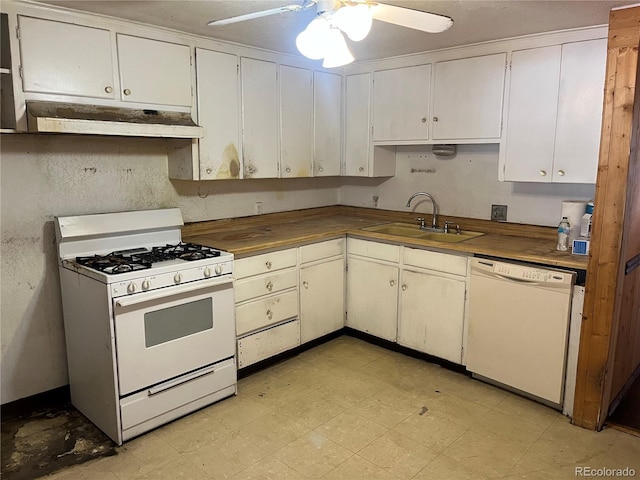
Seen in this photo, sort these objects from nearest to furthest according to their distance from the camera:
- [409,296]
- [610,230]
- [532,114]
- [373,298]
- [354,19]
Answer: [354,19] < [610,230] < [532,114] < [409,296] < [373,298]

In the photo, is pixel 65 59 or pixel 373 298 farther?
pixel 373 298

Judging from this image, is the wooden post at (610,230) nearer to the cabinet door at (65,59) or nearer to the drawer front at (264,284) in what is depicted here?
the drawer front at (264,284)

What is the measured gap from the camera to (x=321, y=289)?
3645 mm

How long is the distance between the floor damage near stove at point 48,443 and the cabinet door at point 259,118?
1902 mm

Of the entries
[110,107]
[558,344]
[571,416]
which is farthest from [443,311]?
[110,107]

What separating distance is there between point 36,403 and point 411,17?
9.64 feet

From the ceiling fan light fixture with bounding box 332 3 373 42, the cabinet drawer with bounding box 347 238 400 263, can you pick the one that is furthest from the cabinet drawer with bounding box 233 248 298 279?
the ceiling fan light fixture with bounding box 332 3 373 42

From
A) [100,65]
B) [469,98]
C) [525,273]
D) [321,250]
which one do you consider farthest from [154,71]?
[525,273]

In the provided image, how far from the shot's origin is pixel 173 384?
2.64 m

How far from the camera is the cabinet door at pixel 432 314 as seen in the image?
126 inches

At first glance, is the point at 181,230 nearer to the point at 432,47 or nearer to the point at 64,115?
the point at 64,115

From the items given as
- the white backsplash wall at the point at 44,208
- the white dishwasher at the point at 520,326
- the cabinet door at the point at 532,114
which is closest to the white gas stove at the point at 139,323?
the white backsplash wall at the point at 44,208

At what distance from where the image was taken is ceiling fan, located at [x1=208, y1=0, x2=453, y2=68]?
180cm

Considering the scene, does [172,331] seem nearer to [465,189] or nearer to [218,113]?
[218,113]
